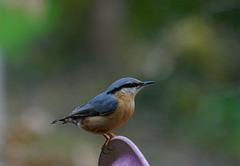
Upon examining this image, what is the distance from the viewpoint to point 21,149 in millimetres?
3236

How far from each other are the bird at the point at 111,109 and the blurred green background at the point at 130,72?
135 centimetres

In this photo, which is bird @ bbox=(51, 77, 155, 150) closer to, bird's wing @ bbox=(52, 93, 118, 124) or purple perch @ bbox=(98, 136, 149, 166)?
bird's wing @ bbox=(52, 93, 118, 124)

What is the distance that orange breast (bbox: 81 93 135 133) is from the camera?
1505 mm

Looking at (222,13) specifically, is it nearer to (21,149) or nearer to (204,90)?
(204,90)

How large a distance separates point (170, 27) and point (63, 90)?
2139mm

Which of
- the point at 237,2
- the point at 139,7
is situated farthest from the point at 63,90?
the point at 237,2

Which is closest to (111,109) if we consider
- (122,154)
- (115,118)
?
(115,118)

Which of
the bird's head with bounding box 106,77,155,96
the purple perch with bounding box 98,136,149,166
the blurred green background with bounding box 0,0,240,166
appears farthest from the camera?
the blurred green background with bounding box 0,0,240,166

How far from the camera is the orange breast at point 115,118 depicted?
1.50m

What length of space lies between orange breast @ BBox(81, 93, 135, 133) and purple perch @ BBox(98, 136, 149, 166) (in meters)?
0.22

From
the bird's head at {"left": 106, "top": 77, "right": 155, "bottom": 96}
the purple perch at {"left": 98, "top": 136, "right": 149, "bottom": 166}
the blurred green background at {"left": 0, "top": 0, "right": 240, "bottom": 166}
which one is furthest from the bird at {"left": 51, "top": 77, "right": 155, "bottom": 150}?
the blurred green background at {"left": 0, "top": 0, "right": 240, "bottom": 166}

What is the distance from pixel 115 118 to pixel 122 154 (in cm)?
38

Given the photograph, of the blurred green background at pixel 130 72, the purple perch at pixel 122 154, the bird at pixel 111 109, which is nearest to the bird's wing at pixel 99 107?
the bird at pixel 111 109

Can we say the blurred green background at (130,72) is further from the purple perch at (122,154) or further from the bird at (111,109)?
the purple perch at (122,154)
